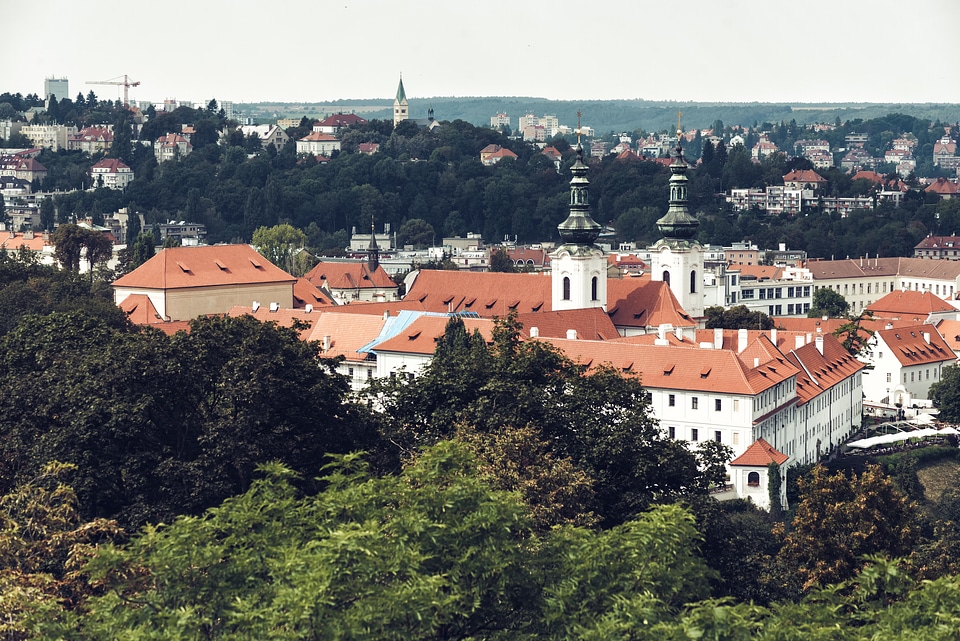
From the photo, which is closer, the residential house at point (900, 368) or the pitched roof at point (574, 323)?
the pitched roof at point (574, 323)

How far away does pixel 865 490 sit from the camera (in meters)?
35.7

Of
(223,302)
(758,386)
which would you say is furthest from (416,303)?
(758,386)

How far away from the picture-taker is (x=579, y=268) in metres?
71.3

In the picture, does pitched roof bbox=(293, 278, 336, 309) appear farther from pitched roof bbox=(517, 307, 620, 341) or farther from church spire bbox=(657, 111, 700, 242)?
pitched roof bbox=(517, 307, 620, 341)

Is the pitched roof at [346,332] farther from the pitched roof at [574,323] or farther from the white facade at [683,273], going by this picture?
the white facade at [683,273]

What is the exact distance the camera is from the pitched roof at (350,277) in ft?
337

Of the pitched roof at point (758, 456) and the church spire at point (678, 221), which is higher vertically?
the church spire at point (678, 221)

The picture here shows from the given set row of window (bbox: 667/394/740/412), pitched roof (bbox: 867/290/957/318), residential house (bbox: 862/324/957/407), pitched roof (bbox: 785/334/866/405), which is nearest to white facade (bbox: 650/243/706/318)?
pitched roof (bbox: 785/334/866/405)

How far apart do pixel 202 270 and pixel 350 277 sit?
25.4 metres

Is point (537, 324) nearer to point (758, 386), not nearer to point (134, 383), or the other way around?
point (758, 386)

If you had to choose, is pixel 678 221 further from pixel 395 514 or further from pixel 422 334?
pixel 395 514

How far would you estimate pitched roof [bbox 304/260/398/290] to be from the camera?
337ft

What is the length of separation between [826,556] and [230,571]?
14.6 meters

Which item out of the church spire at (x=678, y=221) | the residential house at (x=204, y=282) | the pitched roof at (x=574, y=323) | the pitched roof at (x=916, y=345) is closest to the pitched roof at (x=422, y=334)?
the pitched roof at (x=574, y=323)
